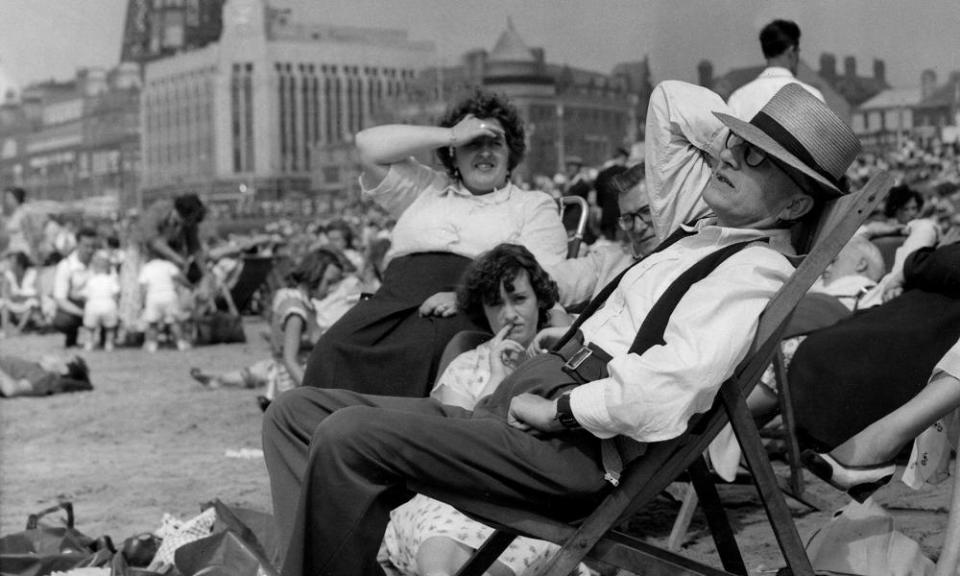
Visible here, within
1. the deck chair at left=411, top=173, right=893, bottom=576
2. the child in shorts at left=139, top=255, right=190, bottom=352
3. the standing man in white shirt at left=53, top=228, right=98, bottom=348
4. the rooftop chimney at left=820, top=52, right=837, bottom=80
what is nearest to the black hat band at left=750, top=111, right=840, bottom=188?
the deck chair at left=411, top=173, right=893, bottom=576

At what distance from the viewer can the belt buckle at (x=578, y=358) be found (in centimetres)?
291

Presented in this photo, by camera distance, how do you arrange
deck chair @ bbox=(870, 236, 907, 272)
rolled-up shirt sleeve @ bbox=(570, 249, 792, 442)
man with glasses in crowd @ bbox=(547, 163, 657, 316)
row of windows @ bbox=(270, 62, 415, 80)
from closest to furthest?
1. rolled-up shirt sleeve @ bbox=(570, 249, 792, 442)
2. man with glasses in crowd @ bbox=(547, 163, 657, 316)
3. deck chair @ bbox=(870, 236, 907, 272)
4. row of windows @ bbox=(270, 62, 415, 80)

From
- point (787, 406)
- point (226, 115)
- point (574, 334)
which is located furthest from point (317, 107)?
point (574, 334)

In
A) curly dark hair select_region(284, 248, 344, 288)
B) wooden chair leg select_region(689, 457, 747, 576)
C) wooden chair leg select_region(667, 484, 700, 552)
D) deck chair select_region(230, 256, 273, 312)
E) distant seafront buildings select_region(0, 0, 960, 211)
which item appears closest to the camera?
wooden chair leg select_region(689, 457, 747, 576)

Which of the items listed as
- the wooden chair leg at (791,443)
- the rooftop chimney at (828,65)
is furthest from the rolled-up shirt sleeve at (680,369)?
the rooftop chimney at (828,65)

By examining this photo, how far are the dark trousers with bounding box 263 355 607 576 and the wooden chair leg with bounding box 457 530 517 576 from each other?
0.20m

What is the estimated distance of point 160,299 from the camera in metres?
13.5

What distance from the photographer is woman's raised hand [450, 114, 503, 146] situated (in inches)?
181

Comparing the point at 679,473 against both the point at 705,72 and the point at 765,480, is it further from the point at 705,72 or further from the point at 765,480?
the point at 705,72

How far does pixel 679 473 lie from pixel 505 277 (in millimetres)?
1430

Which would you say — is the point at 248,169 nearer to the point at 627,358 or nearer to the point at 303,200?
the point at 303,200

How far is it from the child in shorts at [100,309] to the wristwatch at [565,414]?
11.8 meters

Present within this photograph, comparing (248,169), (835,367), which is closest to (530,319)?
(835,367)

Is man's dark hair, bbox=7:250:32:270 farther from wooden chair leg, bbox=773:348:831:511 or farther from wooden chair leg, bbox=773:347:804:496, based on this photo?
wooden chair leg, bbox=773:347:804:496
